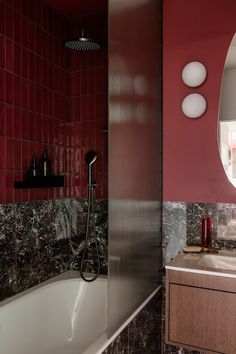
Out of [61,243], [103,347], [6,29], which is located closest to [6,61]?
[6,29]

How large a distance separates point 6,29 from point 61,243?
1.61 m

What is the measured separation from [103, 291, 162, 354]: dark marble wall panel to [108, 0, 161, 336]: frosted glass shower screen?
0.22 feet

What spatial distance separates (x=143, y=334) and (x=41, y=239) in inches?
38.6

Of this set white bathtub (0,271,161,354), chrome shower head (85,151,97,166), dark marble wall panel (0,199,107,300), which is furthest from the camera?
chrome shower head (85,151,97,166)

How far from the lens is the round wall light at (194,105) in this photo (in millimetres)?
2213

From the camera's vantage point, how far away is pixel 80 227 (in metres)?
2.70

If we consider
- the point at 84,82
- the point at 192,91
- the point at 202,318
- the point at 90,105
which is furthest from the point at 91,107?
the point at 202,318

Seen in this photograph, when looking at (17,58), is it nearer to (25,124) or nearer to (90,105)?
(25,124)

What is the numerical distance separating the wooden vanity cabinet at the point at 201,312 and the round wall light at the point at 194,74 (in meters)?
1.27

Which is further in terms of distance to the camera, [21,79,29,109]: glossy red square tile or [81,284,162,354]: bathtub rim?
[21,79,29,109]: glossy red square tile

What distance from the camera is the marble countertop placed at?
1.75 meters

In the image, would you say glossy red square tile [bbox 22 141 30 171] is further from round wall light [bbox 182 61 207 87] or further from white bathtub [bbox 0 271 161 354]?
round wall light [bbox 182 61 207 87]

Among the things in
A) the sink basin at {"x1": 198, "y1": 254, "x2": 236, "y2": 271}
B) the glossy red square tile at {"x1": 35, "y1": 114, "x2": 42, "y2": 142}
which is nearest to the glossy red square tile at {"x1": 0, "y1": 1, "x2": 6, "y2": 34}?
the glossy red square tile at {"x1": 35, "y1": 114, "x2": 42, "y2": 142}

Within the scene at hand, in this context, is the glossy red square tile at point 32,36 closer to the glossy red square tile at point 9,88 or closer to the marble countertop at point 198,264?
the glossy red square tile at point 9,88
